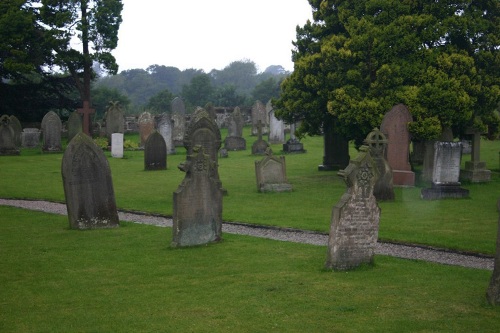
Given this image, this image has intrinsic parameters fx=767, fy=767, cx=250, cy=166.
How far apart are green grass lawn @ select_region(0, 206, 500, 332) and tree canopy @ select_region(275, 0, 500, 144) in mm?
12200

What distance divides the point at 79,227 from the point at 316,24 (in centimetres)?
1609

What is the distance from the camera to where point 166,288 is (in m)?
11.5

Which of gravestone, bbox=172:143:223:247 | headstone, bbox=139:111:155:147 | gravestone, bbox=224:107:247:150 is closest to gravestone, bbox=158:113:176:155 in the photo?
gravestone, bbox=224:107:247:150

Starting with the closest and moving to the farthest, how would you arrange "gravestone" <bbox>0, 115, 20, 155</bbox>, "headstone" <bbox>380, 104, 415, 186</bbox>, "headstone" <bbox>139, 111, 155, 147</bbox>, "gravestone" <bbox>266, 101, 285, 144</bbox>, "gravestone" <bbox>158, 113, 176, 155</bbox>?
"headstone" <bbox>380, 104, 415, 186</bbox> → "gravestone" <bbox>0, 115, 20, 155</bbox> → "gravestone" <bbox>158, 113, 176, 155</bbox> → "headstone" <bbox>139, 111, 155, 147</bbox> → "gravestone" <bbox>266, 101, 285, 144</bbox>

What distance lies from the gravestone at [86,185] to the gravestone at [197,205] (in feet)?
10.0

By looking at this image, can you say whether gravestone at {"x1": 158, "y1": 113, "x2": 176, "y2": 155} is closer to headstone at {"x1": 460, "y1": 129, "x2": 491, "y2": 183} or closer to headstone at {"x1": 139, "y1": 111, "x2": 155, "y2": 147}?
headstone at {"x1": 139, "y1": 111, "x2": 155, "y2": 147}

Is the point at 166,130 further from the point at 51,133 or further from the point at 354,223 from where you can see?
the point at 354,223

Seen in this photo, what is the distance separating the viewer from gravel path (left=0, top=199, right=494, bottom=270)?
13.9 m

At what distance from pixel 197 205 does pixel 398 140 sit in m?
11.5

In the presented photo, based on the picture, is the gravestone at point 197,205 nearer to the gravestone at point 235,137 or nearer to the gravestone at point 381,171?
the gravestone at point 381,171

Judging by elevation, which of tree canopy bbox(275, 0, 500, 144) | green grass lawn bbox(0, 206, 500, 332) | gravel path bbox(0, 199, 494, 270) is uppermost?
tree canopy bbox(275, 0, 500, 144)

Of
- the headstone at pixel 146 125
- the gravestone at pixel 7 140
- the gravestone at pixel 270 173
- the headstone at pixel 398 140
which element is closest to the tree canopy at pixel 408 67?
the headstone at pixel 398 140

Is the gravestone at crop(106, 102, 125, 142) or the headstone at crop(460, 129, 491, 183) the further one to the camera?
the gravestone at crop(106, 102, 125, 142)

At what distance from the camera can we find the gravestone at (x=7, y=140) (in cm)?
3981
